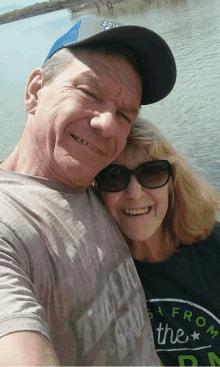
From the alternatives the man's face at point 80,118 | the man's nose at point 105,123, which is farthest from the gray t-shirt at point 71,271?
the man's nose at point 105,123

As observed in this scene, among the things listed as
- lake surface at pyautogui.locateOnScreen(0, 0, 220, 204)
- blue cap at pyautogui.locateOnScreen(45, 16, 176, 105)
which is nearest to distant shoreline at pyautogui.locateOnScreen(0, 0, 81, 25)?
lake surface at pyautogui.locateOnScreen(0, 0, 220, 204)

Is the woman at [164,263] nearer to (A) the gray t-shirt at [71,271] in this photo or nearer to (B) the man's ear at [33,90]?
(A) the gray t-shirt at [71,271]

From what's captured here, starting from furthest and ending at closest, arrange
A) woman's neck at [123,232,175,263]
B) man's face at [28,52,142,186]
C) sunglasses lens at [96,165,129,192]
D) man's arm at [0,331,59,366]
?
woman's neck at [123,232,175,263]
sunglasses lens at [96,165,129,192]
man's face at [28,52,142,186]
man's arm at [0,331,59,366]

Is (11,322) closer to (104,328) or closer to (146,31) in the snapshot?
(104,328)

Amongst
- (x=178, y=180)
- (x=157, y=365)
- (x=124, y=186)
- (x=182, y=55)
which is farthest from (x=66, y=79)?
(x=182, y=55)

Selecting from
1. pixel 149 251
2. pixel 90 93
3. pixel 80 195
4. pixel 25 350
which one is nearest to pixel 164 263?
pixel 149 251

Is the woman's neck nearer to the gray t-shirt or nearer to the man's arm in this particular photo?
the gray t-shirt

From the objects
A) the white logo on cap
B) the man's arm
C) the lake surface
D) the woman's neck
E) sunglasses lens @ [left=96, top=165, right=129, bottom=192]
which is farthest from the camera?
the lake surface
